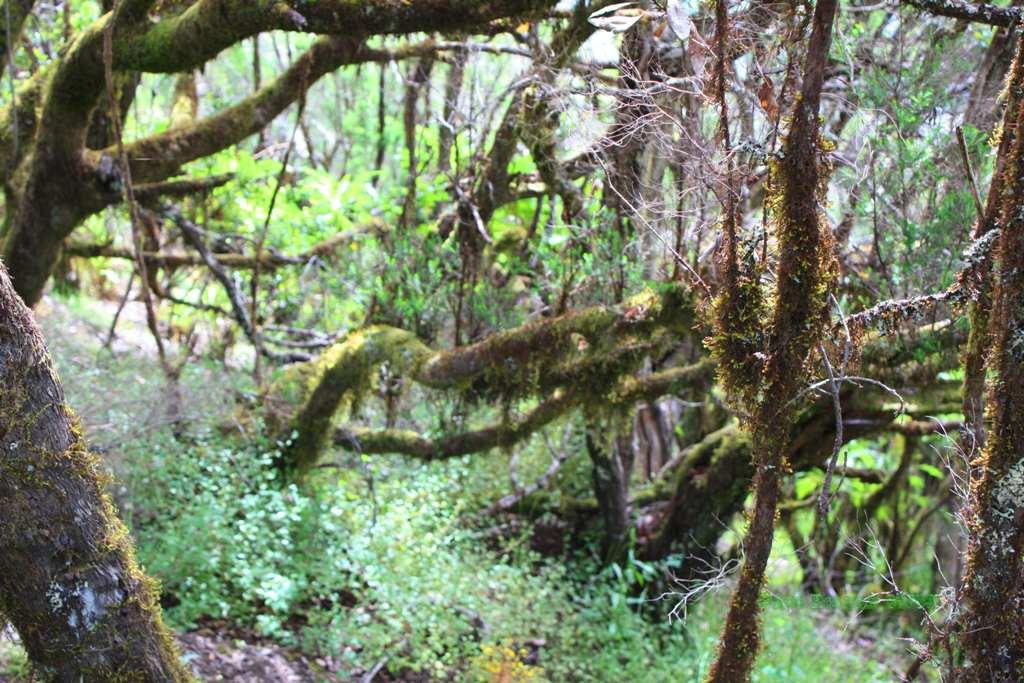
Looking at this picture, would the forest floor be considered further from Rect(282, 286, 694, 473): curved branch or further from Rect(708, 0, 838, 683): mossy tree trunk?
Rect(708, 0, 838, 683): mossy tree trunk

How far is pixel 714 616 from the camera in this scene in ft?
25.1

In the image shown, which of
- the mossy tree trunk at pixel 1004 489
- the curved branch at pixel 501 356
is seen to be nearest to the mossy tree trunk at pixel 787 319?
the mossy tree trunk at pixel 1004 489

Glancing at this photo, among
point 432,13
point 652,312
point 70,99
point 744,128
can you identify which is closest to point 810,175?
point 744,128

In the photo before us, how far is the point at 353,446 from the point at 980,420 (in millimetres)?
4544

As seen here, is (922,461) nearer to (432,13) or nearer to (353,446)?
(353,446)

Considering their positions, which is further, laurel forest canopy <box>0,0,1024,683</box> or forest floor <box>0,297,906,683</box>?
forest floor <box>0,297,906,683</box>

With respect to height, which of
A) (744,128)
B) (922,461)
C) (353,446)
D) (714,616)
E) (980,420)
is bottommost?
(714,616)

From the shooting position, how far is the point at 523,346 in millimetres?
5578

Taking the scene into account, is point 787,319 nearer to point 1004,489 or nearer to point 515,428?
point 1004,489

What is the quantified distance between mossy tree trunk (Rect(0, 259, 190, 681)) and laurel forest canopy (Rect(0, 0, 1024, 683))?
0.01 m

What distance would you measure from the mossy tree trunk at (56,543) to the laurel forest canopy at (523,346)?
1cm

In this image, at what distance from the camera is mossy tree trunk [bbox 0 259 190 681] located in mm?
3006

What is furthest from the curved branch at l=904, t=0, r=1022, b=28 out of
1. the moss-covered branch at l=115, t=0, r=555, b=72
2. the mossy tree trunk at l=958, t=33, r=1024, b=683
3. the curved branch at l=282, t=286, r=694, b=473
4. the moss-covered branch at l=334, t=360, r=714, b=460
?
the moss-covered branch at l=334, t=360, r=714, b=460

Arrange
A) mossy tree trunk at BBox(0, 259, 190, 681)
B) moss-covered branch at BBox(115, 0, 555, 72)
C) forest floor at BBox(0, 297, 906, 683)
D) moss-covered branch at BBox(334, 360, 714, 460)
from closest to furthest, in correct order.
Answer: mossy tree trunk at BBox(0, 259, 190, 681) < moss-covered branch at BBox(115, 0, 555, 72) < forest floor at BBox(0, 297, 906, 683) < moss-covered branch at BBox(334, 360, 714, 460)
